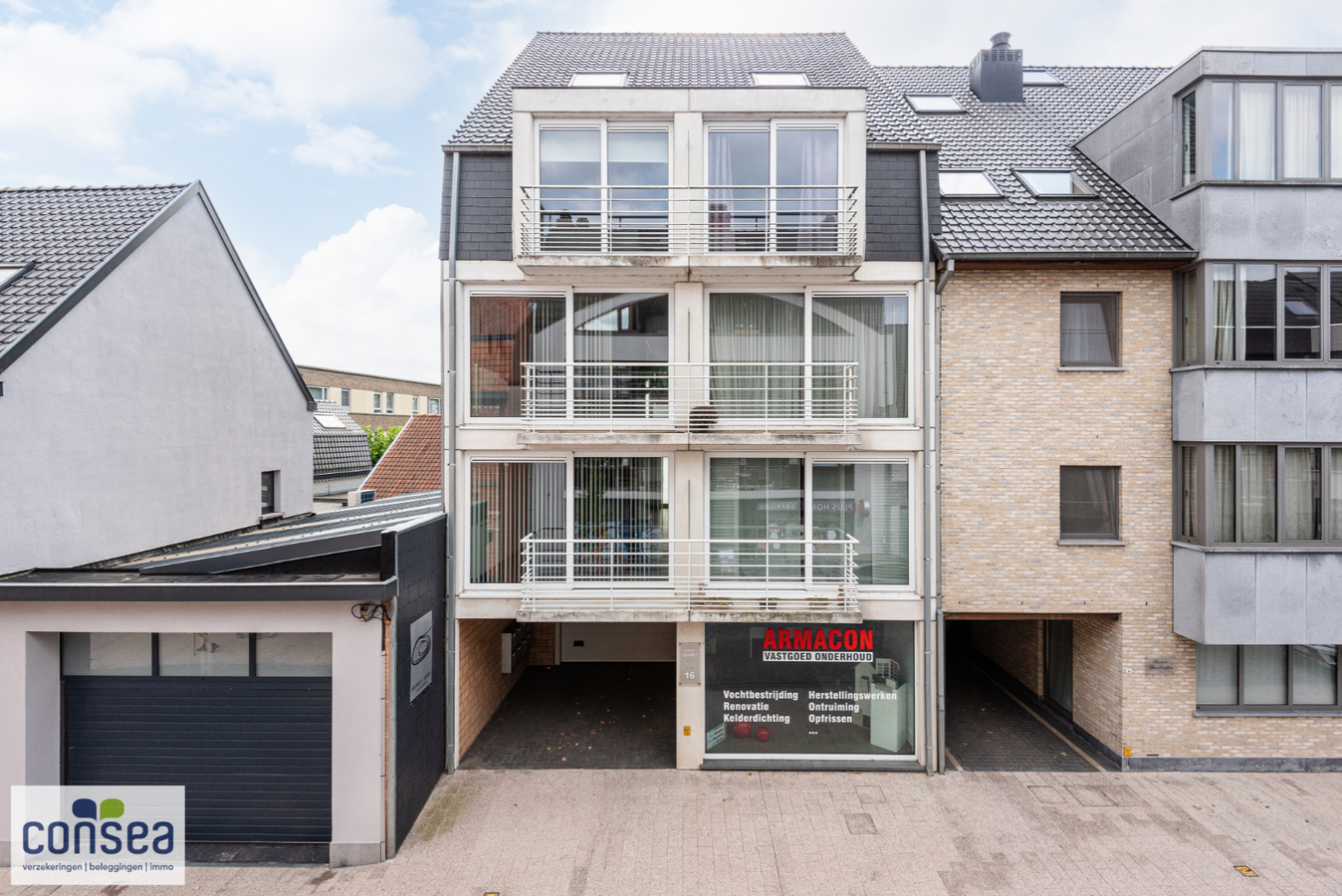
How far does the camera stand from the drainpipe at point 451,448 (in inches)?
367

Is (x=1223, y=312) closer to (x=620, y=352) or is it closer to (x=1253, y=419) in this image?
(x=1253, y=419)

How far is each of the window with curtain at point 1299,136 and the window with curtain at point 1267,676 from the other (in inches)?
287

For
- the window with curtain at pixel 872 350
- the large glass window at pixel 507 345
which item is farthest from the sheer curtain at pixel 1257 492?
the large glass window at pixel 507 345

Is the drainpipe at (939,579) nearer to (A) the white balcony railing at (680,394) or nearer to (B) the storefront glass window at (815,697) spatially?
(B) the storefront glass window at (815,697)

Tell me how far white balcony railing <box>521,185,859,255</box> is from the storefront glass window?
5.96m

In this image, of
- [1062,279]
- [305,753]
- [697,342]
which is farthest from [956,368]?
[305,753]

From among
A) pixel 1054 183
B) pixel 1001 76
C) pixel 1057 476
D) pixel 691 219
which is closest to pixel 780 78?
pixel 691 219

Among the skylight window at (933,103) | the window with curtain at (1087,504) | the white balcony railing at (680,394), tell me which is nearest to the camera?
the white balcony railing at (680,394)

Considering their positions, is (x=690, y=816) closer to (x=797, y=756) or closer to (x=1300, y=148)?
(x=797, y=756)

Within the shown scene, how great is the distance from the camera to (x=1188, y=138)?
9477mm

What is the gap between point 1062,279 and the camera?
9.47 m

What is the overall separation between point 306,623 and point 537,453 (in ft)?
12.3

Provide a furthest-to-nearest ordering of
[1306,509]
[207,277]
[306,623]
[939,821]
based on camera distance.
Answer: [207,277] < [1306,509] < [939,821] < [306,623]

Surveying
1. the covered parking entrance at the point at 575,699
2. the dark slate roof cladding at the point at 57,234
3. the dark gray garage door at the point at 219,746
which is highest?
the dark slate roof cladding at the point at 57,234
